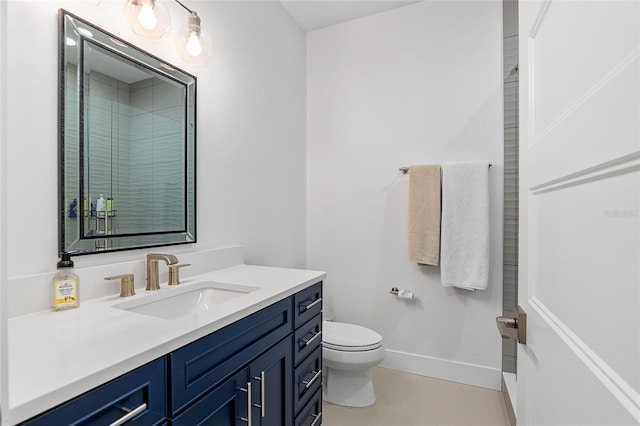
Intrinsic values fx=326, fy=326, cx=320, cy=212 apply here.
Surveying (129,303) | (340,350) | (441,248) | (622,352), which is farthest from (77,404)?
(441,248)

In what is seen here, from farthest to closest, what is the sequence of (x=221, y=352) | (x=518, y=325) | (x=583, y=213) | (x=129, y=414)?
(x=221, y=352), (x=518, y=325), (x=129, y=414), (x=583, y=213)

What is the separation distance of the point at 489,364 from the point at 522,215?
1.76 meters

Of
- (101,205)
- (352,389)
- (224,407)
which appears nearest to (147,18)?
(101,205)

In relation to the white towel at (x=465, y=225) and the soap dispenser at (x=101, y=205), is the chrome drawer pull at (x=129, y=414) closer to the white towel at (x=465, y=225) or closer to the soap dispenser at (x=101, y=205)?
the soap dispenser at (x=101, y=205)

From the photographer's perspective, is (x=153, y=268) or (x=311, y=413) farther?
(x=311, y=413)

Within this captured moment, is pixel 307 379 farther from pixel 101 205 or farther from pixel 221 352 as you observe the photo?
pixel 101 205

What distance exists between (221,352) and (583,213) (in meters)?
0.93

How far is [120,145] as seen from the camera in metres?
1.28

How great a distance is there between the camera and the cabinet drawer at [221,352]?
2.71ft

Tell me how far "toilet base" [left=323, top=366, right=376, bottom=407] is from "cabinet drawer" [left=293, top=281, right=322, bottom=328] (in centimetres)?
68

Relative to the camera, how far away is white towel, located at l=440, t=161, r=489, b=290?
2.10 m

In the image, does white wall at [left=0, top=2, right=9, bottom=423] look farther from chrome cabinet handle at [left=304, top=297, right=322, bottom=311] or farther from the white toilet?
the white toilet

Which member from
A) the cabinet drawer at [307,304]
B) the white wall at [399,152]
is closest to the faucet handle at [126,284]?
the cabinet drawer at [307,304]

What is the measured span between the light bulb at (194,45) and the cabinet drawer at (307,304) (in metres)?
1.19
